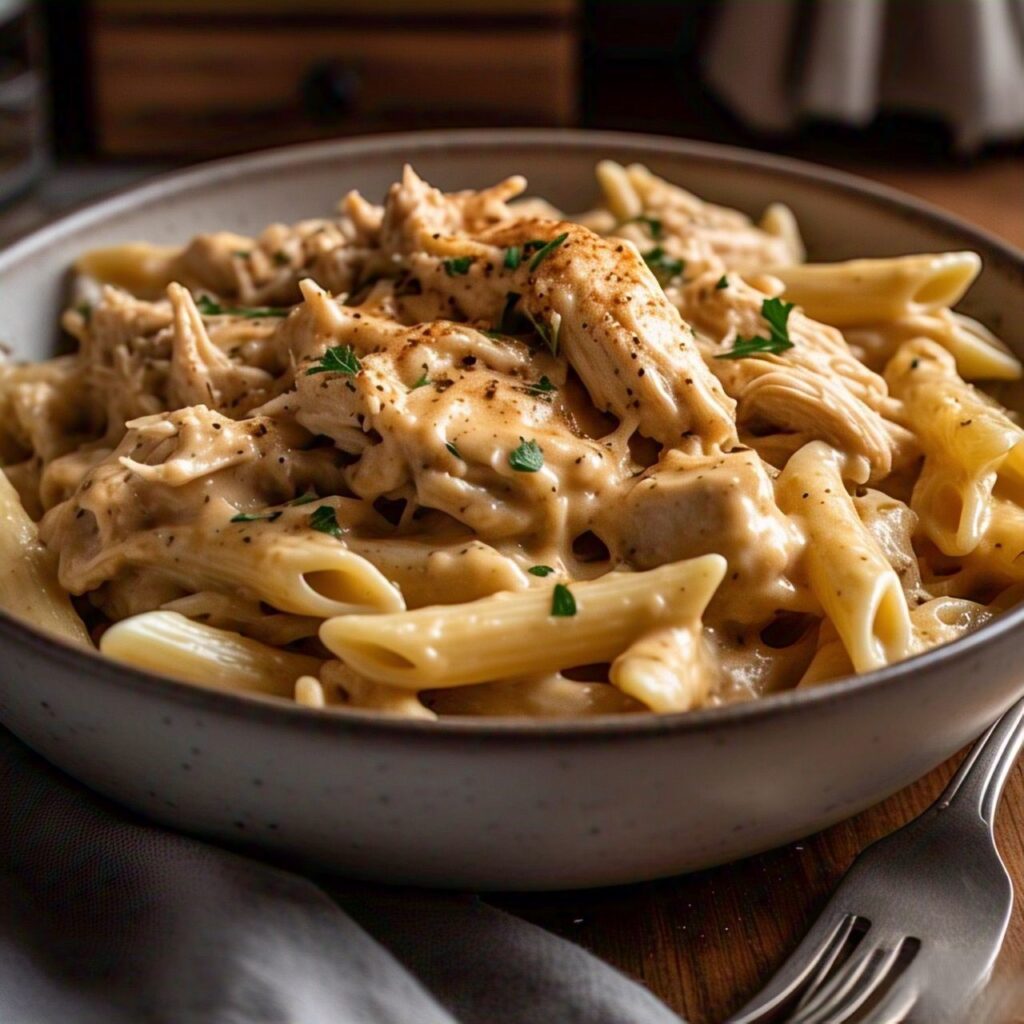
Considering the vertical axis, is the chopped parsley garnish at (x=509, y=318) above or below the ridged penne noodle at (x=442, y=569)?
above

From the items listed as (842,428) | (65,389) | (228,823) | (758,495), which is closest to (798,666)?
(758,495)

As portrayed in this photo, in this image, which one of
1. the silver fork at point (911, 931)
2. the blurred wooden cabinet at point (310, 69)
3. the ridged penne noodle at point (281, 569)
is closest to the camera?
the silver fork at point (911, 931)

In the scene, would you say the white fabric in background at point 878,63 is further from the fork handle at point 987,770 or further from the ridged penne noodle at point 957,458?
the fork handle at point 987,770

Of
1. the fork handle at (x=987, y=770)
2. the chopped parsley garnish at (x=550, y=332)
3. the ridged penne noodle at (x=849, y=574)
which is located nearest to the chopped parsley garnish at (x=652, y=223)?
the chopped parsley garnish at (x=550, y=332)

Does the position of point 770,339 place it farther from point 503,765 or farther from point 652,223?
point 503,765

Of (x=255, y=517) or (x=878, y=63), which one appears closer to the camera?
(x=255, y=517)

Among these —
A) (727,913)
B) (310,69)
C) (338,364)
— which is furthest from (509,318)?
(310,69)

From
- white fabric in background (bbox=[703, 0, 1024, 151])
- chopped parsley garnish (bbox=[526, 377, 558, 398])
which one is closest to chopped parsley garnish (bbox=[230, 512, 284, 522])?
chopped parsley garnish (bbox=[526, 377, 558, 398])
